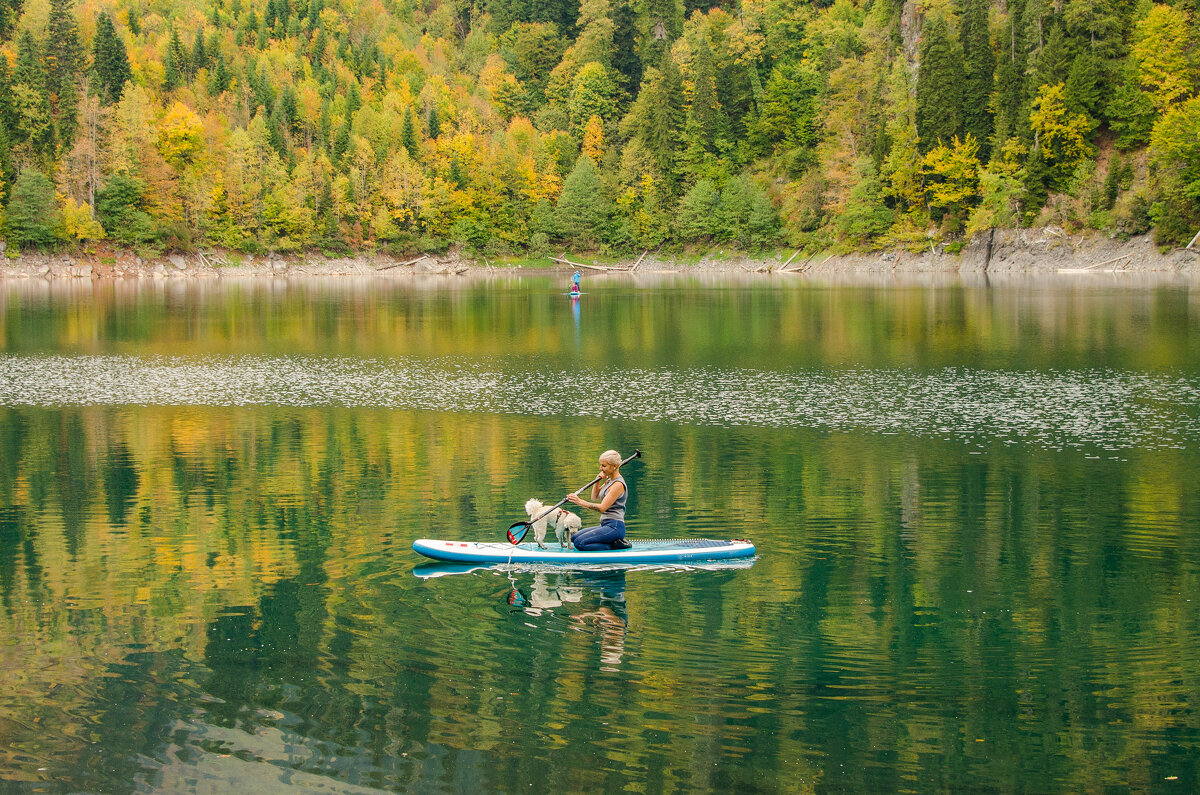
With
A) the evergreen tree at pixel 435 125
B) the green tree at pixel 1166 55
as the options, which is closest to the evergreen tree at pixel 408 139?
the evergreen tree at pixel 435 125

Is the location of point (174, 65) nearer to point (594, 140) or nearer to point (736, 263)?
point (594, 140)

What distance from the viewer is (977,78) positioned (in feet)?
357

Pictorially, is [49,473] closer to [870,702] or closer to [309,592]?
[309,592]

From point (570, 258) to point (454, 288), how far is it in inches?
1838

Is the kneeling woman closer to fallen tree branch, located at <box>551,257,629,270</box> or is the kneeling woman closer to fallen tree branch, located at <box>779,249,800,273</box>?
fallen tree branch, located at <box>779,249,800,273</box>

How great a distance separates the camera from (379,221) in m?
149

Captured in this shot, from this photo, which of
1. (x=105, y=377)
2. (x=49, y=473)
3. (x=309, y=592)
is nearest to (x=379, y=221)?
(x=105, y=377)

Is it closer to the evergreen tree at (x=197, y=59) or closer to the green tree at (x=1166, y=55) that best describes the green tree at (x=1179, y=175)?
the green tree at (x=1166, y=55)

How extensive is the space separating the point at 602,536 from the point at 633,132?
6092 inches

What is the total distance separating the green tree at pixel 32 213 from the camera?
4537 inches

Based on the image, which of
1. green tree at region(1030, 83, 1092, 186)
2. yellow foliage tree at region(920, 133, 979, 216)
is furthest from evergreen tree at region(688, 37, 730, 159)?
green tree at region(1030, 83, 1092, 186)

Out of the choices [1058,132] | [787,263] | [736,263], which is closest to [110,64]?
[736,263]

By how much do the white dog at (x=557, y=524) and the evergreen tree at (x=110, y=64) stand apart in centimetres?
14372

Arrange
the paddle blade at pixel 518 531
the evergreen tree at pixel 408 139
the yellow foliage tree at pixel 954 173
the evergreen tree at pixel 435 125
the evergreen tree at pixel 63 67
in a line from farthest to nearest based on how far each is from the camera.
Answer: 1. the evergreen tree at pixel 435 125
2. the evergreen tree at pixel 408 139
3. the evergreen tree at pixel 63 67
4. the yellow foliage tree at pixel 954 173
5. the paddle blade at pixel 518 531
